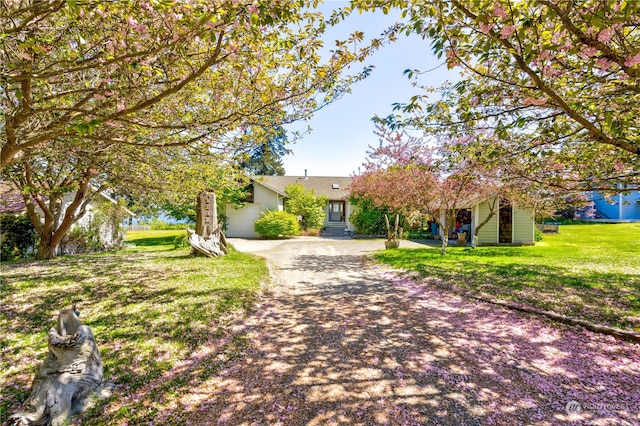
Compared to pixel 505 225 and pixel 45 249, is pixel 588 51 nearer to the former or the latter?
pixel 45 249

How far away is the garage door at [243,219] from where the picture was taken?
84.5ft

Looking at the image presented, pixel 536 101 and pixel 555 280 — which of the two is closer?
pixel 536 101

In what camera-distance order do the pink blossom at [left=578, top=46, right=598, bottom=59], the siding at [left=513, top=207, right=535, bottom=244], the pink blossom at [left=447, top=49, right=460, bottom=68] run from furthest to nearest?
the siding at [left=513, top=207, right=535, bottom=244], the pink blossom at [left=447, top=49, right=460, bottom=68], the pink blossom at [left=578, top=46, right=598, bottom=59]

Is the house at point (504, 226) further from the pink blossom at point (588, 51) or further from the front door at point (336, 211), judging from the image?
the front door at point (336, 211)

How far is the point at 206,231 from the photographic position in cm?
1277

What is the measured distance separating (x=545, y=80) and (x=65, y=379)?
290 inches

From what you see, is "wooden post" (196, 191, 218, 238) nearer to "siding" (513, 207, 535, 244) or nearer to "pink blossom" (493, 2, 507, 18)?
"pink blossom" (493, 2, 507, 18)

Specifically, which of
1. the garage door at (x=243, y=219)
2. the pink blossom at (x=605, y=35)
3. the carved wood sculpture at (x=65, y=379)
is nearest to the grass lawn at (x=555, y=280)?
the pink blossom at (x=605, y=35)

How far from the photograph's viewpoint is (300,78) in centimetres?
469

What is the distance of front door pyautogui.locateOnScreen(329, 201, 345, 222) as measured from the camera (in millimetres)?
34250

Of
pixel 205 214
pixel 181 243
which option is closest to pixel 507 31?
pixel 205 214

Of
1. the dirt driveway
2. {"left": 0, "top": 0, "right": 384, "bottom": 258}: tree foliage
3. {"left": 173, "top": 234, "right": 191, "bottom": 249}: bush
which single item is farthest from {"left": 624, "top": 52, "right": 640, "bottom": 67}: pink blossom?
{"left": 173, "top": 234, "right": 191, "bottom": 249}: bush

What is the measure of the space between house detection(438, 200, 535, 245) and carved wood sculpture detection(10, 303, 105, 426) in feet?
63.8

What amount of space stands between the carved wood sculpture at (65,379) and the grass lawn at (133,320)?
243 millimetres
